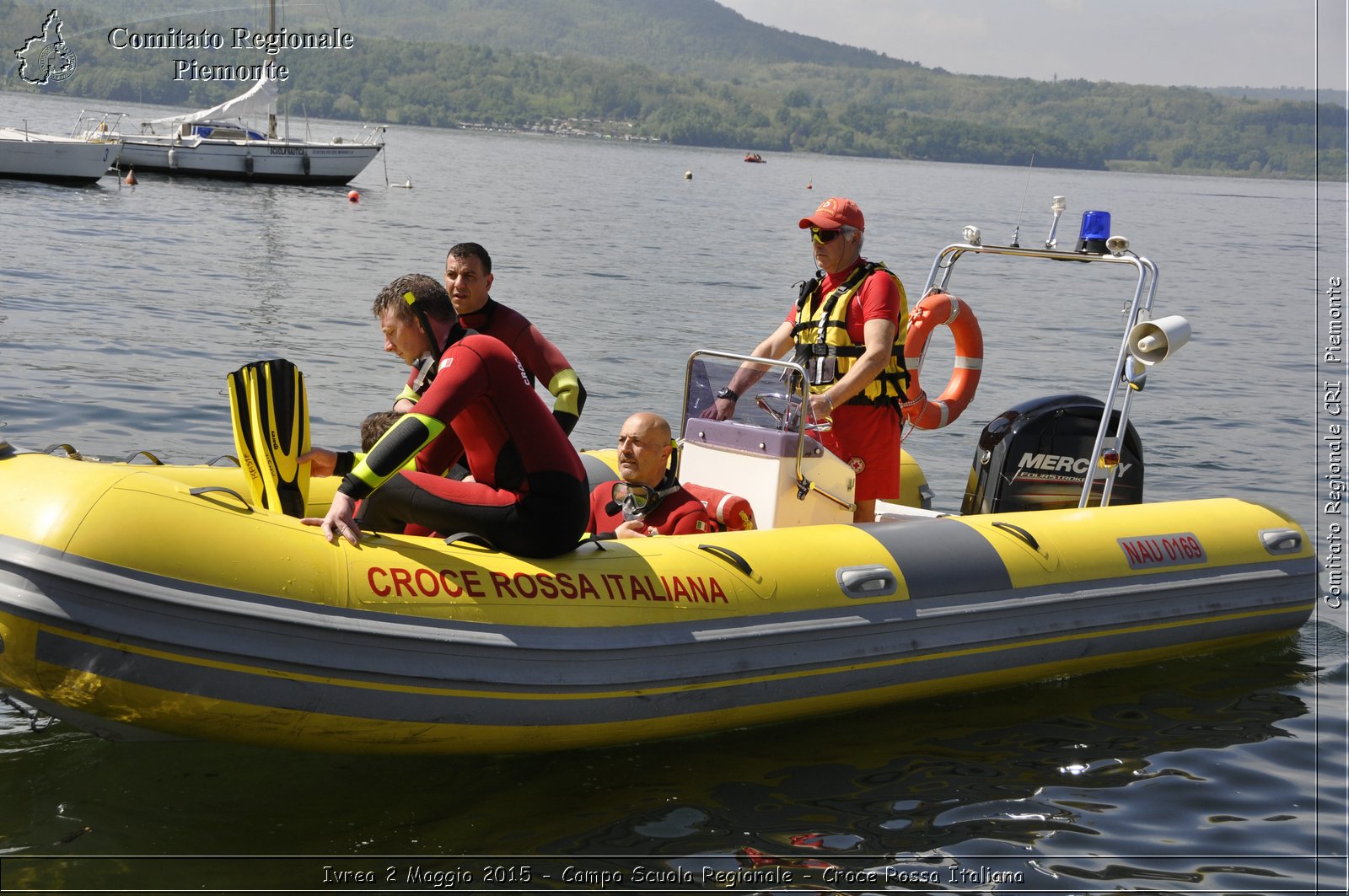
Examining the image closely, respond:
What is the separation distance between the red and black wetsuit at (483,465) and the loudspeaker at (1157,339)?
2999 millimetres

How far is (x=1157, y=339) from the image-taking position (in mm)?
6113

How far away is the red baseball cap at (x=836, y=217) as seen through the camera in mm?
5410

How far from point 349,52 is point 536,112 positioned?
2095 cm

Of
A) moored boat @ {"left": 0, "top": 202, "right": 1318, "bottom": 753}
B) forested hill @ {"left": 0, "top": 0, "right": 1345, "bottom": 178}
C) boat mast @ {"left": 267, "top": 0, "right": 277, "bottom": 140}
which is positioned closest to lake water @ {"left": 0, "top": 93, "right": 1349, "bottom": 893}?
moored boat @ {"left": 0, "top": 202, "right": 1318, "bottom": 753}

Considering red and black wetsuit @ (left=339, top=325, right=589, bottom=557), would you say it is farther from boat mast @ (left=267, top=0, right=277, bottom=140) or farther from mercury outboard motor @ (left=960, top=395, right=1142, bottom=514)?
boat mast @ (left=267, top=0, right=277, bottom=140)

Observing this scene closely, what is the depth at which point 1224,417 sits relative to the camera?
12.6 metres

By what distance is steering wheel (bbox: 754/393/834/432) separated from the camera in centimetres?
541

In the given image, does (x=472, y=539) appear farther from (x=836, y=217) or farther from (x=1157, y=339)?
(x=1157, y=339)

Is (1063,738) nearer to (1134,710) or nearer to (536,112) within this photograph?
(1134,710)

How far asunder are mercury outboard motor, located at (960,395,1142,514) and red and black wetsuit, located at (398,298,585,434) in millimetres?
2258

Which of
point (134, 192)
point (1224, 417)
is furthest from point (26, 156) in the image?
point (1224, 417)

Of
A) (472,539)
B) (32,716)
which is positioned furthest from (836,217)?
(32,716)

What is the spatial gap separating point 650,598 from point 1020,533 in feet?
6.18

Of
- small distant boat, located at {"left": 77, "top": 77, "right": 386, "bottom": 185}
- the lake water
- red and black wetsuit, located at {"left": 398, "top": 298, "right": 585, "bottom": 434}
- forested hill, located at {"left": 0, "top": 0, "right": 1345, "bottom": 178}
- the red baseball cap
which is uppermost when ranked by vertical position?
forested hill, located at {"left": 0, "top": 0, "right": 1345, "bottom": 178}
